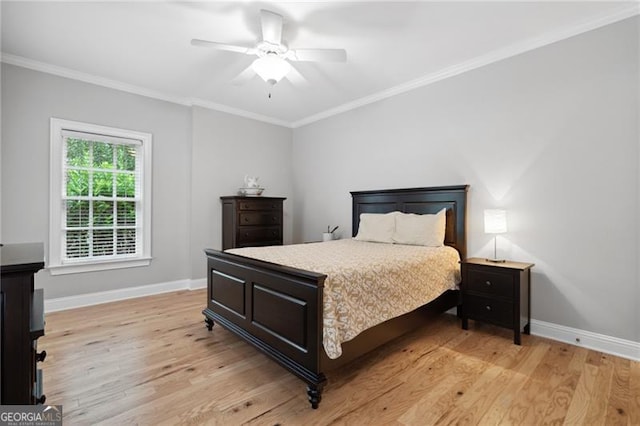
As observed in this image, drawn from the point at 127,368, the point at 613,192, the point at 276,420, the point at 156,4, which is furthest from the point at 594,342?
the point at 156,4

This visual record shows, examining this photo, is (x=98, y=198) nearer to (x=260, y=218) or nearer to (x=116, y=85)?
(x=116, y=85)

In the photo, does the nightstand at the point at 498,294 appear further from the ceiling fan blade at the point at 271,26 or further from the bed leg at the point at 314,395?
the ceiling fan blade at the point at 271,26

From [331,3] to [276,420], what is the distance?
289 cm

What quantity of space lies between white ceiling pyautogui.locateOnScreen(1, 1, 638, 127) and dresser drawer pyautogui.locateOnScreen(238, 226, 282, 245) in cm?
201

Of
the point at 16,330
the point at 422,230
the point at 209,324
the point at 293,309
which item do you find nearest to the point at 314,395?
the point at 293,309

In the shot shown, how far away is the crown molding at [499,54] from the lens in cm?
250

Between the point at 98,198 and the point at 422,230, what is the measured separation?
156 inches

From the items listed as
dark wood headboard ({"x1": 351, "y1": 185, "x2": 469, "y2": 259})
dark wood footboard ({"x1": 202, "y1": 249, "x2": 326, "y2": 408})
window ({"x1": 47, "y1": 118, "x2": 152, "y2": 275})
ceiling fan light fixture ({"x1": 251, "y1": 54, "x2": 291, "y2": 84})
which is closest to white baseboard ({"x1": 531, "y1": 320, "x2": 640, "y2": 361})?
dark wood headboard ({"x1": 351, "y1": 185, "x2": 469, "y2": 259})

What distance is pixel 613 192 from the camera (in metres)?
2.49

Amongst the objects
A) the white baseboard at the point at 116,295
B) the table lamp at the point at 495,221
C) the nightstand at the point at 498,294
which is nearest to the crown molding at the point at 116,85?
the white baseboard at the point at 116,295

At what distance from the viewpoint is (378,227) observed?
146 inches

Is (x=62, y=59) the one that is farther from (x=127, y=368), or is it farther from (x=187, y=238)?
(x=127, y=368)

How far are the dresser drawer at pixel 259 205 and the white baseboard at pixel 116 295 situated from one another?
1282 millimetres

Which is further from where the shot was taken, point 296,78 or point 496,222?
point 296,78
